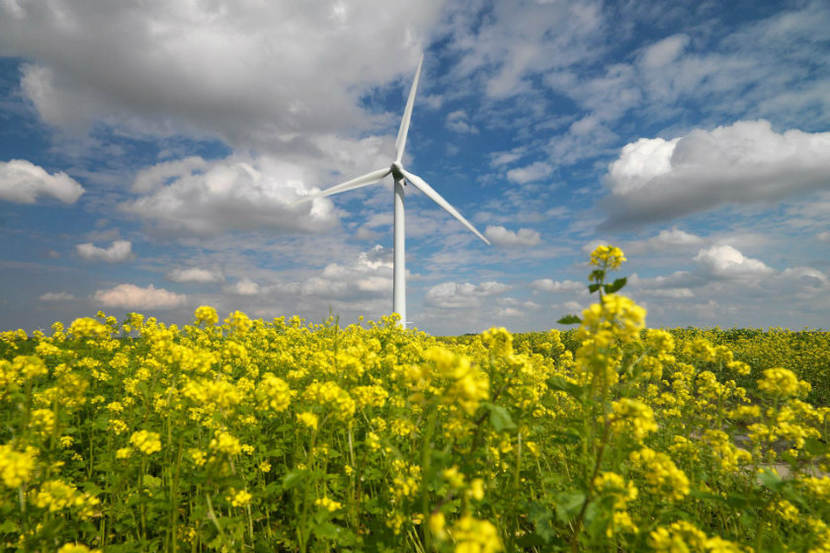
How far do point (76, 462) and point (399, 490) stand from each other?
20.4 feet

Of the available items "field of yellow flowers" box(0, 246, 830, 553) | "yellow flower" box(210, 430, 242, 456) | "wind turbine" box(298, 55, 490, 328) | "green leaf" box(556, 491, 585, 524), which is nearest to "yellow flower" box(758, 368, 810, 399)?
"field of yellow flowers" box(0, 246, 830, 553)

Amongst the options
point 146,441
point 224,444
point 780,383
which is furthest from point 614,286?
point 146,441

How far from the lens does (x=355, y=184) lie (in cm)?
2616

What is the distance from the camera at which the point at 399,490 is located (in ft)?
12.3

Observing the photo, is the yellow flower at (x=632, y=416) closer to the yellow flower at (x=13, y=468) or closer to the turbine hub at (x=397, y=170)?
the yellow flower at (x=13, y=468)

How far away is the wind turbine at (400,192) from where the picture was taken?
78.3 ft

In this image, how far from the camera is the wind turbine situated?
23.9 meters

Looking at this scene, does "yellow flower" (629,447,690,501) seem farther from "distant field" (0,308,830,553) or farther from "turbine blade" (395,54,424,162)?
"turbine blade" (395,54,424,162)

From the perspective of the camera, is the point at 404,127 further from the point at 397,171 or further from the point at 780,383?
the point at 780,383

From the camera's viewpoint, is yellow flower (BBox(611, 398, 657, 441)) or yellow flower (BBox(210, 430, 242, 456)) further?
yellow flower (BBox(210, 430, 242, 456))

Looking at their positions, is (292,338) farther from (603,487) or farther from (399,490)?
(603,487)

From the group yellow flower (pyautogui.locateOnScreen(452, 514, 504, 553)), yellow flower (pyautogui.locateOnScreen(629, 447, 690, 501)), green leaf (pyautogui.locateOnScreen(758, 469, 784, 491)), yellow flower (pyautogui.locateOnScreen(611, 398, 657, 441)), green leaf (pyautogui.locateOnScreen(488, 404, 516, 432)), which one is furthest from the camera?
yellow flower (pyautogui.locateOnScreen(629, 447, 690, 501))

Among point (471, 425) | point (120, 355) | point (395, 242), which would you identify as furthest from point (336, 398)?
point (395, 242)

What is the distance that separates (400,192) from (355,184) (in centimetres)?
325
